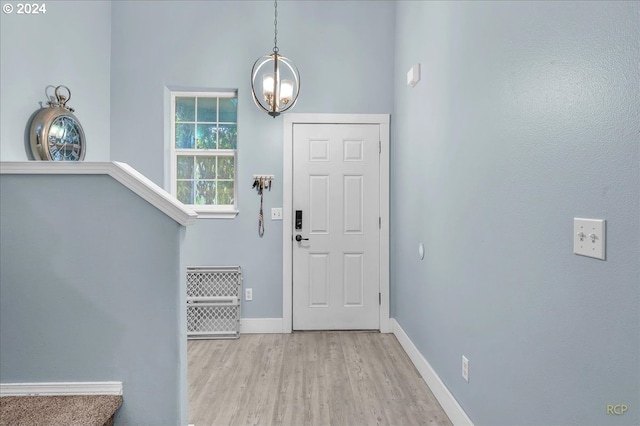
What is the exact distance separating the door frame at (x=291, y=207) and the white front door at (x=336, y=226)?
0.05 meters

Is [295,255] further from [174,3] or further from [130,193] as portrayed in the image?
[174,3]

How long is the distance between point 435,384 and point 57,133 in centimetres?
334

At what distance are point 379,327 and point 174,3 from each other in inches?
151

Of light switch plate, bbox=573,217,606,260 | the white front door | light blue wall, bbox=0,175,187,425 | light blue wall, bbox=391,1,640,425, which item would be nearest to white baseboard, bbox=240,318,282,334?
the white front door

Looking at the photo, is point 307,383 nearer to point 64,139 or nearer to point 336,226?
point 336,226

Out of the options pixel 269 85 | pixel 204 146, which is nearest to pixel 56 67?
pixel 204 146

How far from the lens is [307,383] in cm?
256

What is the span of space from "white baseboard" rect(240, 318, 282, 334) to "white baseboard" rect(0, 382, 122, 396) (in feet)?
6.35

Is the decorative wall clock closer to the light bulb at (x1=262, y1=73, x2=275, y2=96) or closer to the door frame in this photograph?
the light bulb at (x1=262, y1=73, x2=275, y2=96)

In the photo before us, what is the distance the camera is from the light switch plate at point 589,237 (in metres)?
1.04

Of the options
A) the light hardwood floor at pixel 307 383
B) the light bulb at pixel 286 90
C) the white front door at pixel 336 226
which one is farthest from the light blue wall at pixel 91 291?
the white front door at pixel 336 226

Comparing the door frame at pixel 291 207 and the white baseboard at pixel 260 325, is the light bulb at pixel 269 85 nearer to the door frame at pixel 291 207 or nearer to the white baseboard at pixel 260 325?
the door frame at pixel 291 207

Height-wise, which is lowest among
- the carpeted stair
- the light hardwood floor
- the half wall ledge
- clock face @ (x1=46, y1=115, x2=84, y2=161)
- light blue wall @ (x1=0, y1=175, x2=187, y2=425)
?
the light hardwood floor

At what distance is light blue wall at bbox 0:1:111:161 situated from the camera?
2525 mm
